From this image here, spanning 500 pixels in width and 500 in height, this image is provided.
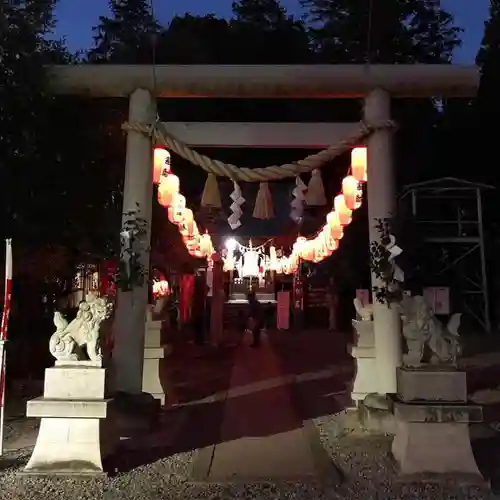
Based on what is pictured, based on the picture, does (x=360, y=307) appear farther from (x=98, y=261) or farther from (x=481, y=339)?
(x=481, y=339)

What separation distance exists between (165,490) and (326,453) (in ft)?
6.91

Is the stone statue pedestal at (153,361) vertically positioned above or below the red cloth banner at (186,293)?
below

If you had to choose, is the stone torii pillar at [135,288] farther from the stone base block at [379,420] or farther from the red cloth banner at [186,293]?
the red cloth banner at [186,293]

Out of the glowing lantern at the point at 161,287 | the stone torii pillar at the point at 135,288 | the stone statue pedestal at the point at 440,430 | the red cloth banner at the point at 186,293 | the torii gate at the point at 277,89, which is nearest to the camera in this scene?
the stone statue pedestal at the point at 440,430

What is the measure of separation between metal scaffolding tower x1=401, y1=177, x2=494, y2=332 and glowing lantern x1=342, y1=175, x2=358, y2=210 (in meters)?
6.94

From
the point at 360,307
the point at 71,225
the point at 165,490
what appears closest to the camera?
the point at 165,490

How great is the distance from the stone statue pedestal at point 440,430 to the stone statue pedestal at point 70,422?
283 centimetres

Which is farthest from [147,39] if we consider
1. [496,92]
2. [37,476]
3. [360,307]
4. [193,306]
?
[37,476]

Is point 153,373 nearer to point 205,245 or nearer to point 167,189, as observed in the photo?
point 167,189

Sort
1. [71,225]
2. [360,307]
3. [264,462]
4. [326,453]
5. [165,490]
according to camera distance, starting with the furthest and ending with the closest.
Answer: [360,307] < [71,225] < [326,453] < [264,462] < [165,490]

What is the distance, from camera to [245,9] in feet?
71.9

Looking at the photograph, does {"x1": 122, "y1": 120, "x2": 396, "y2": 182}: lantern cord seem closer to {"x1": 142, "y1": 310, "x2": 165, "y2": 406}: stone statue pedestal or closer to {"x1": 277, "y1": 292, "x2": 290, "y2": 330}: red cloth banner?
{"x1": 142, "y1": 310, "x2": 165, "y2": 406}: stone statue pedestal

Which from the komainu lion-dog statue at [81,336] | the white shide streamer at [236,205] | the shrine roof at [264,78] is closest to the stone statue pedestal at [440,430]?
the komainu lion-dog statue at [81,336]

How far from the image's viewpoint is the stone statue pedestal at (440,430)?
549 cm
